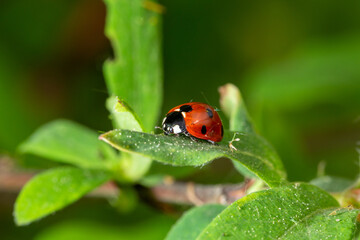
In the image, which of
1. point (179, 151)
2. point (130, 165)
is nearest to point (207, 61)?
point (130, 165)

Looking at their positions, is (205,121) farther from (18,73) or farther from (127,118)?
(18,73)

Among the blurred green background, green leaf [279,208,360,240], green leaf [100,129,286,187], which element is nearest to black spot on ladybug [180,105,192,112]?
green leaf [100,129,286,187]

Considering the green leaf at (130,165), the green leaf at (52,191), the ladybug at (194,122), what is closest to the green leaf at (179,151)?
the ladybug at (194,122)

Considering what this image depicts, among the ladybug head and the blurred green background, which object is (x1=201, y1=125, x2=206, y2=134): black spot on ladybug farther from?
the blurred green background

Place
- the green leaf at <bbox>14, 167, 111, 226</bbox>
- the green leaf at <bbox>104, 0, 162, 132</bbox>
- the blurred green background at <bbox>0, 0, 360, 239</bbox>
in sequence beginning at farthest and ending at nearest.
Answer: the blurred green background at <bbox>0, 0, 360, 239</bbox>
the green leaf at <bbox>104, 0, 162, 132</bbox>
the green leaf at <bbox>14, 167, 111, 226</bbox>

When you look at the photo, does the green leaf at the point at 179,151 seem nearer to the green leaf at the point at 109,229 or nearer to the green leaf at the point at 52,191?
the green leaf at the point at 52,191
